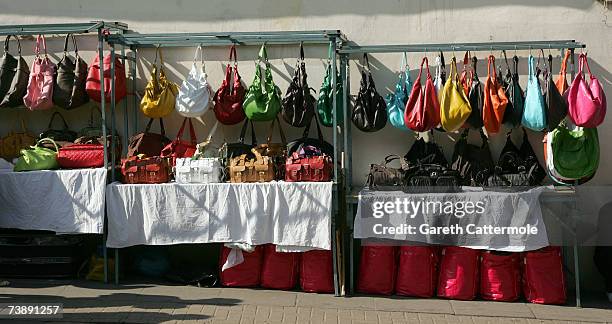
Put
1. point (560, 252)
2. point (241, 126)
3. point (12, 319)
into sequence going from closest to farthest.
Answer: point (12, 319)
point (560, 252)
point (241, 126)

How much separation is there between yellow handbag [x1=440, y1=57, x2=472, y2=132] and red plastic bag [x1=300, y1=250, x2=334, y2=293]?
165 cm

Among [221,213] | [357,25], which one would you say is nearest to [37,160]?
[221,213]

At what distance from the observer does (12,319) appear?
6.12 metres

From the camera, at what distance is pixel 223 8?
24.5 ft

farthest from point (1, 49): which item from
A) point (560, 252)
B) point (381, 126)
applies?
point (560, 252)

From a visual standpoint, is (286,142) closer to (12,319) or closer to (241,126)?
(241,126)

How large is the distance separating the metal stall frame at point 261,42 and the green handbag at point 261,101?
0.41 metres

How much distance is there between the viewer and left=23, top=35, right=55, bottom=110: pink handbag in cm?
731

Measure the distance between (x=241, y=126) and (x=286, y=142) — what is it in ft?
1.66

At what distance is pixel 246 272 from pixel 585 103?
3.45 metres

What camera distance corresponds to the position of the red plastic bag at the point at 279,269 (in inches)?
274

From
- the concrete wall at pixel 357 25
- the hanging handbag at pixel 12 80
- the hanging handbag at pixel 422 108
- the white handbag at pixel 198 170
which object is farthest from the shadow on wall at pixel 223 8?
the white handbag at pixel 198 170

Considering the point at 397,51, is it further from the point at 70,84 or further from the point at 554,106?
the point at 70,84

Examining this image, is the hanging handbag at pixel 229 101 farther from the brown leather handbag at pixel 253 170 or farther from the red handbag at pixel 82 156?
the red handbag at pixel 82 156
